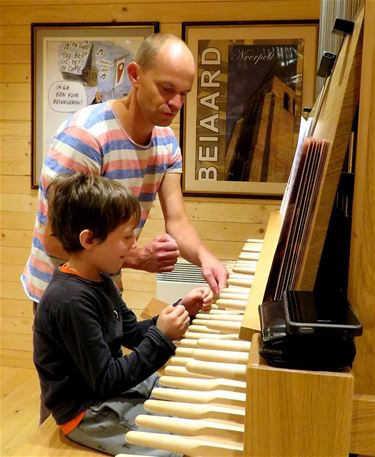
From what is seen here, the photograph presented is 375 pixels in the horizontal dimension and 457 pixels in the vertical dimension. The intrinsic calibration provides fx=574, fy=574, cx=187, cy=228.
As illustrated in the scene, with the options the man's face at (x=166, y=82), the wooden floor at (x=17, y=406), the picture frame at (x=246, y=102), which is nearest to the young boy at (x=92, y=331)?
the man's face at (x=166, y=82)

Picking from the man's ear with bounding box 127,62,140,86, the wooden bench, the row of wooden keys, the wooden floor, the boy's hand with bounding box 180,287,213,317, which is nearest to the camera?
the row of wooden keys

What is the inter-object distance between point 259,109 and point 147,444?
263cm

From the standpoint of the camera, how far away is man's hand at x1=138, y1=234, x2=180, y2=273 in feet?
6.31

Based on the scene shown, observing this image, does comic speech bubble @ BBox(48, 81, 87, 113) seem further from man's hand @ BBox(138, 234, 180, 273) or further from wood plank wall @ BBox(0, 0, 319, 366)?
man's hand @ BBox(138, 234, 180, 273)

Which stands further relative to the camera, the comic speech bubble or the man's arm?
the comic speech bubble

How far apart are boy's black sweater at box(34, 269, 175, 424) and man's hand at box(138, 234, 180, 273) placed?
48cm

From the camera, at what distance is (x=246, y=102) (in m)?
3.23

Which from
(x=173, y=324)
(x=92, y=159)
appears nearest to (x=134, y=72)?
(x=92, y=159)

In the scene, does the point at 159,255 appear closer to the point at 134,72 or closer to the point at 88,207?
the point at 88,207

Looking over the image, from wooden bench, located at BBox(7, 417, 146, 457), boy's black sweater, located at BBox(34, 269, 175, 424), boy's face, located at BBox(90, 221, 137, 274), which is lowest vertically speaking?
wooden bench, located at BBox(7, 417, 146, 457)

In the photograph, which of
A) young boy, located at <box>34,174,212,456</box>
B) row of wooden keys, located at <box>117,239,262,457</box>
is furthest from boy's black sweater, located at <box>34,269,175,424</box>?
row of wooden keys, located at <box>117,239,262,457</box>

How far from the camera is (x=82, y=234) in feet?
4.74

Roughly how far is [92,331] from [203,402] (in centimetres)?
54

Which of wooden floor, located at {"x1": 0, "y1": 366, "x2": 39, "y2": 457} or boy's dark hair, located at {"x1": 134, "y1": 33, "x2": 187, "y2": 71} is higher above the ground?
boy's dark hair, located at {"x1": 134, "y1": 33, "x2": 187, "y2": 71}
